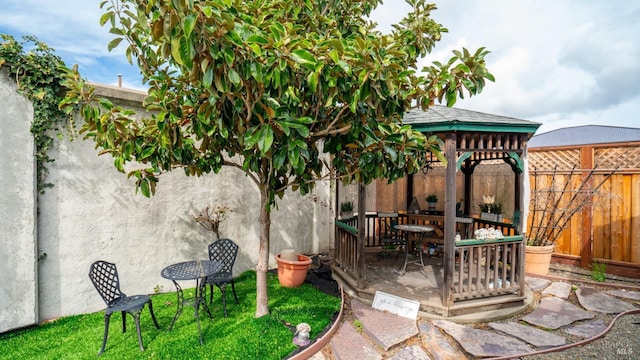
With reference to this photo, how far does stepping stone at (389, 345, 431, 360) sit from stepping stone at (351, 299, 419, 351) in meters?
0.10

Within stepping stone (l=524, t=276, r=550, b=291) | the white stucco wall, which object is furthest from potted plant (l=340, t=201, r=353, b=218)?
stepping stone (l=524, t=276, r=550, b=291)

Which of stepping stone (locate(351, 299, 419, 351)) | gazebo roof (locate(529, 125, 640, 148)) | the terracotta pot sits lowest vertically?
stepping stone (locate(351, 299, 419, 351))

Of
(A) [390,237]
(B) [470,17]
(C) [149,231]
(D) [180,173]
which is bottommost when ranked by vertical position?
(A) [390,237]

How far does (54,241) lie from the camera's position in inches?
138

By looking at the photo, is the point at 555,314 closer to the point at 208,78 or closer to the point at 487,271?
the point at 487,271

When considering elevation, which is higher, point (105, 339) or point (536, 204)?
point (536, 204)

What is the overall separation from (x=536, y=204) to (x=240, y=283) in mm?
5975

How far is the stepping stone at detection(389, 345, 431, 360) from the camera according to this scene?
285 centimetres

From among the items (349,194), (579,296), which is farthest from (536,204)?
(349,194)

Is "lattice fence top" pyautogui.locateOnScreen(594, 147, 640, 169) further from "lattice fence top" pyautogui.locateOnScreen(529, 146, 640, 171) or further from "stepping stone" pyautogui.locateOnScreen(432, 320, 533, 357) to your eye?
"stepping stone" pyautogui.locateOnScreen(432, 320, 533, 357)

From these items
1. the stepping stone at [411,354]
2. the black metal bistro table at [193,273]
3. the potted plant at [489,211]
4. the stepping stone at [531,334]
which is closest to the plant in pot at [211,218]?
Answer: the black metal bistro table at [193,273]

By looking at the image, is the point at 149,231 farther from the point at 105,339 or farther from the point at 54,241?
the point at 105,339

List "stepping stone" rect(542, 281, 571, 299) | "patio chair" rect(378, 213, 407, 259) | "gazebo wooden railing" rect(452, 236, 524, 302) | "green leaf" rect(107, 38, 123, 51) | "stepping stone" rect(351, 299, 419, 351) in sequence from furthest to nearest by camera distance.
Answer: "patio chair" rect(378, 213, 407, 259)
"stepping stone" rect(542, 281, 571, 299)
"gazebo wooden railing" rect(452, 236, 524, 302)
"stepping stone" rect(351, 299, 419, 351)
"green leaf" rect(107, 38, 123, 51)

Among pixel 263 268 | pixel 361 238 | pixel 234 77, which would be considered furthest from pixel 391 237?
pixel 234 77
